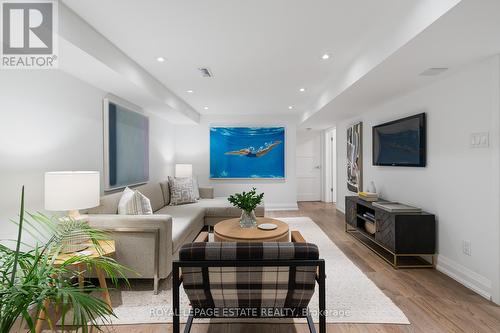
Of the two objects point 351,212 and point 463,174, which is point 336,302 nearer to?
point 463,174

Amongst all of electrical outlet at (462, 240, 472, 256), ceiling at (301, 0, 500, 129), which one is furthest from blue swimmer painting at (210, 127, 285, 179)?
electrical outlet at (462, 240, 472, 256)

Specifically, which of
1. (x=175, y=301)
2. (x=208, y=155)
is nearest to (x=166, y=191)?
(x=208, y=155)

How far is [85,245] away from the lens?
2107 mm

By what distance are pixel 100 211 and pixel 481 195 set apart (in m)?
3.67

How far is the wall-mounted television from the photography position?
10.1 ft

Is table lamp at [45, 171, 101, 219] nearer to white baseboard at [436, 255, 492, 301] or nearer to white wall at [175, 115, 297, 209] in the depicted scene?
white baseboard at [436, 255, 492, 301]

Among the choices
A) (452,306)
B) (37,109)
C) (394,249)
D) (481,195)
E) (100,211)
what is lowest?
(452,306)

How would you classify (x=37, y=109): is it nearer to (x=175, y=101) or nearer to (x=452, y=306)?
(x=175, y=101)

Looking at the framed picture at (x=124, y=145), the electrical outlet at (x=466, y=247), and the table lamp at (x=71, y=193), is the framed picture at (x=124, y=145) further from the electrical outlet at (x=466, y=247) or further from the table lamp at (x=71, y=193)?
the electrical outlet at (x=466, y=247)

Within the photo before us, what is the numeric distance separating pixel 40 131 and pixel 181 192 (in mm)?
2459

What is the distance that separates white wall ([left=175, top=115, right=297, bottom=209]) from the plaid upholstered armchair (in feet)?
A: 15.3

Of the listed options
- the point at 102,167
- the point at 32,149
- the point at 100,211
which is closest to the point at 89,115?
the point at 102,167

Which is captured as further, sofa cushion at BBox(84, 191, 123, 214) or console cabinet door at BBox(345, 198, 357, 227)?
console cabinet door at BBox(345, 198, 357, 227)

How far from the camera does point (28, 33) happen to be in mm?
1899
